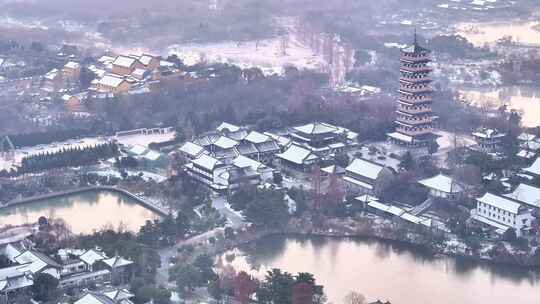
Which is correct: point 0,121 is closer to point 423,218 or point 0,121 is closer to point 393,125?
point 393,125

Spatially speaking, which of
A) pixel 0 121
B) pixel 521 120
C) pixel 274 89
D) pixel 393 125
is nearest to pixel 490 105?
pixel 521 120

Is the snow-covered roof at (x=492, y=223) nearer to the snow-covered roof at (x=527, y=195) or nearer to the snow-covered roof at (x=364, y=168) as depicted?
the snow-covered roof at (x=527, y=195)

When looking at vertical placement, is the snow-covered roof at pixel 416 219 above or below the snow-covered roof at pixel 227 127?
below

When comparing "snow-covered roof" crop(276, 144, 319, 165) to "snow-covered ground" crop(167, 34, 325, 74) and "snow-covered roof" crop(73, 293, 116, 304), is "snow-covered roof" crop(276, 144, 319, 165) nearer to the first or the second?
"snow-covered roof" crop(73, 293, 116, 304)

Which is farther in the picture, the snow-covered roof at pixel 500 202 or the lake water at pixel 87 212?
the lake water at pixel 87 212

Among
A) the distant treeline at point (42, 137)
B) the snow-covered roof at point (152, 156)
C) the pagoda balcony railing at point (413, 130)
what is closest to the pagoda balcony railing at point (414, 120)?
the pagoda balcony railing at point (413, 130)

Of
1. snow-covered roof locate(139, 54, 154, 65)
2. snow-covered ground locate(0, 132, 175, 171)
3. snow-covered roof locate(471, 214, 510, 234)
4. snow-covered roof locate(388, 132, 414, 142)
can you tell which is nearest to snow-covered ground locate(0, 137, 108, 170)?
snow-covered ground locate(0, 132, 175, 171)

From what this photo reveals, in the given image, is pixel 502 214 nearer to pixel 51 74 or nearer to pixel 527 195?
pixel 527 195

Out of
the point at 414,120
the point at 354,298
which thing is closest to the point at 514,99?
the point at 414,120
